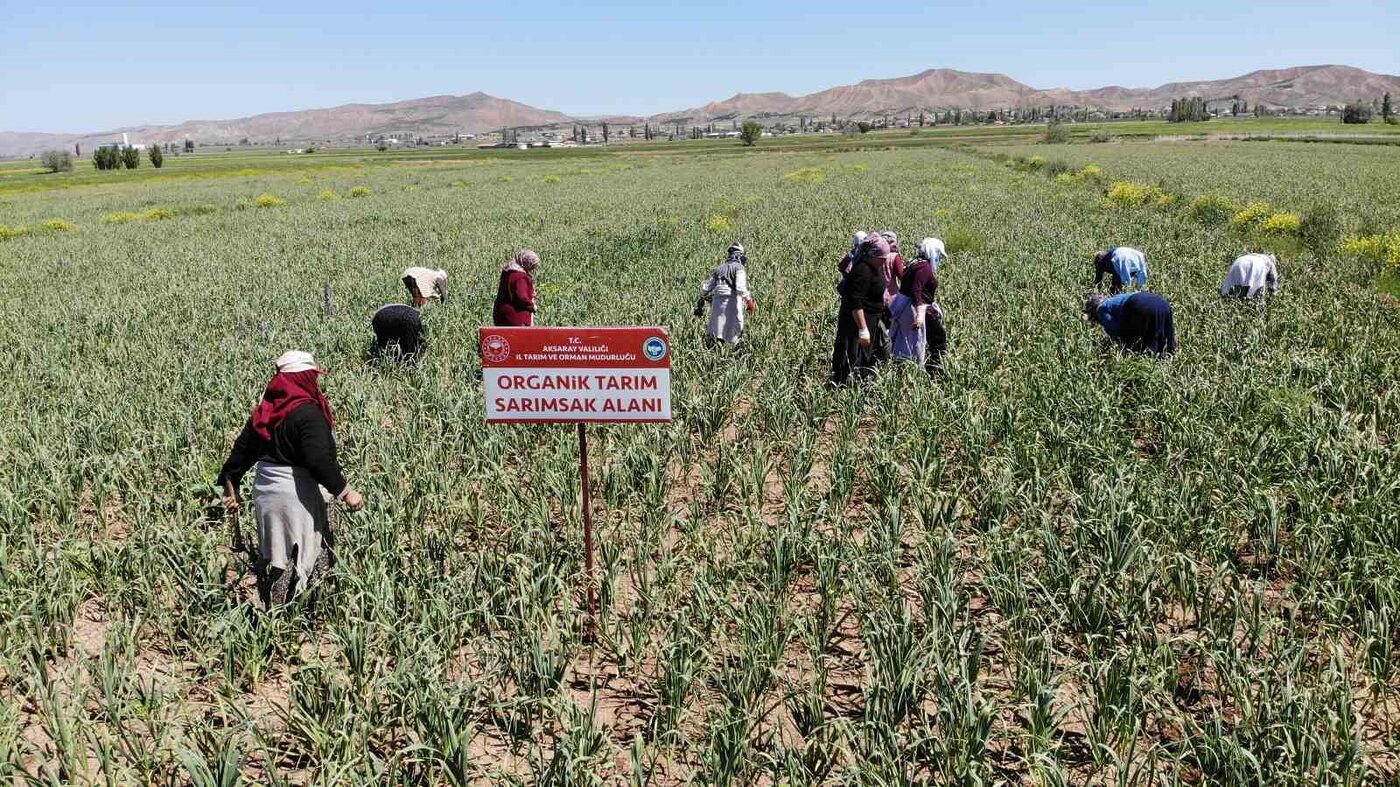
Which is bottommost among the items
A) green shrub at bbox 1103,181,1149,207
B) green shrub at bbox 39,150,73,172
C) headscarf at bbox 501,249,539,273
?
headscarf at bbox 501,249,539,273

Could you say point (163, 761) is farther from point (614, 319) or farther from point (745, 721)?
point (614, 319)

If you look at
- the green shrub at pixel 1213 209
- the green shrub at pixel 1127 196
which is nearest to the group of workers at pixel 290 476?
the green shrub at pixel 1213 209

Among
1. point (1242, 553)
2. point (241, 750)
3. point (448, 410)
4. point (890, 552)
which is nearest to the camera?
point (241, 750)

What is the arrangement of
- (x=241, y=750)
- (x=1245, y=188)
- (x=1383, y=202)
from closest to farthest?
1. (x=241, y=750)
2. (x=1383, y=202)
3. (x=1245, y=188)

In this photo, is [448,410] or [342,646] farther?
[448,410]

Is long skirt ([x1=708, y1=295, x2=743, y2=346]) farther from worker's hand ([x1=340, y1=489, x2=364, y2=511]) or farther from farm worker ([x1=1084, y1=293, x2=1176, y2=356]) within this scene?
worker's hand ([x1=340, y1=489, x2=364, y2=511])

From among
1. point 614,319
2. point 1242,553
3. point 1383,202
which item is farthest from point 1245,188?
point 1242,553

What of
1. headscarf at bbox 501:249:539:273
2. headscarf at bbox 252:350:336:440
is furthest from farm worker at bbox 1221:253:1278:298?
headscarf at bbox 252:350:336:440

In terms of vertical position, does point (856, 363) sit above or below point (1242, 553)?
above

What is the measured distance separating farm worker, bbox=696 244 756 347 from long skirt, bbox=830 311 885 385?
4.08ft

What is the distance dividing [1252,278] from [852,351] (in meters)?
5.50

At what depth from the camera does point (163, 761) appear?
10.6 ft

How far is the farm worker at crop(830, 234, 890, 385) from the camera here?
7.46 meters

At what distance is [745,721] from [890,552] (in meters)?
1.47
